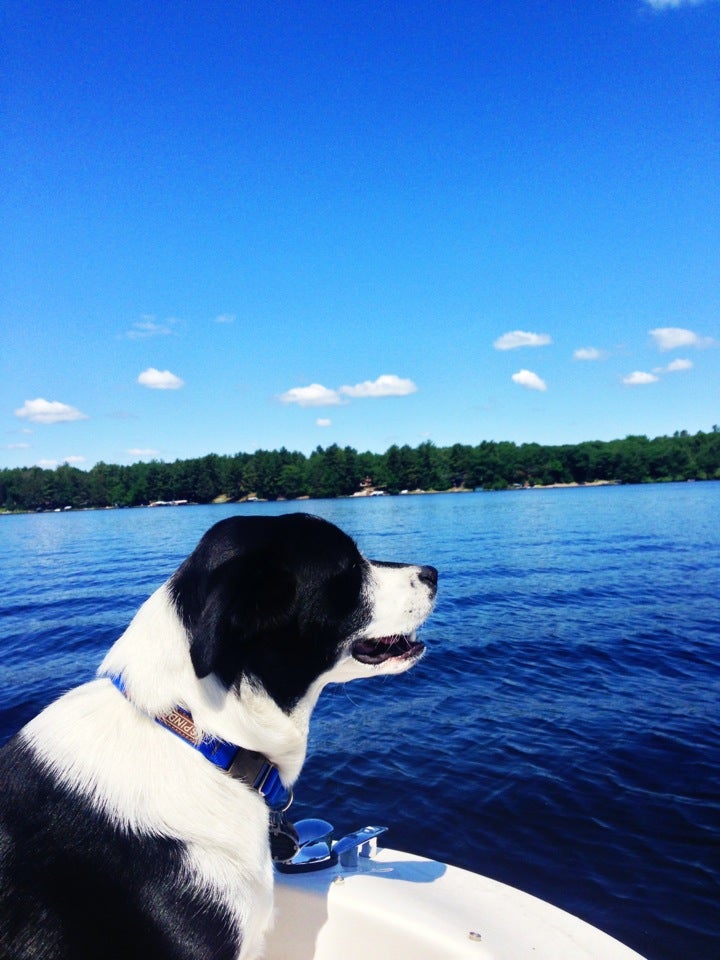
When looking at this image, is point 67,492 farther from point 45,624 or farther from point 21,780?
point 21,780

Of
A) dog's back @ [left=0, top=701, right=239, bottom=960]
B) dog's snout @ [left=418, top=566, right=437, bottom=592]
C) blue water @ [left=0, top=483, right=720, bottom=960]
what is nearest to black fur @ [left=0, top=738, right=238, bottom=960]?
dog's back @ [left=0, top=701, right=239, bottom=960]

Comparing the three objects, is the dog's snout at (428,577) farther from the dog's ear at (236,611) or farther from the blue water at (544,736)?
the blue water at (544,736)

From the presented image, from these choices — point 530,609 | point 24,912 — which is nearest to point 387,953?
point 24,912

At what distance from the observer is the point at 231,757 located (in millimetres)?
2188

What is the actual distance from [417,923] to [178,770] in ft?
4.51

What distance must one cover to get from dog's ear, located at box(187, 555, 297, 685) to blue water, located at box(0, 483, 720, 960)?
161 inches

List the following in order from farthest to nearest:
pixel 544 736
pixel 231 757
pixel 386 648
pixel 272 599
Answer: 1. pixel 544 736
2. pixel 386 648
3. pixel 272 599
4. pixel 231 757

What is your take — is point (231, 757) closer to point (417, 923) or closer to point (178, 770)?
point (178, 770)

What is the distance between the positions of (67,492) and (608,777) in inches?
5311

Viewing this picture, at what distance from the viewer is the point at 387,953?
260 cm

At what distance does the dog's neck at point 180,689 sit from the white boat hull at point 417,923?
38.6 inches

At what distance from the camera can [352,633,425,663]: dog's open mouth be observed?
280 cm

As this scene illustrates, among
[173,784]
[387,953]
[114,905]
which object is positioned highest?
[173,784]

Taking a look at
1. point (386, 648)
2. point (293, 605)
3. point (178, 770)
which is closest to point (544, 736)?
point (386, 648)
